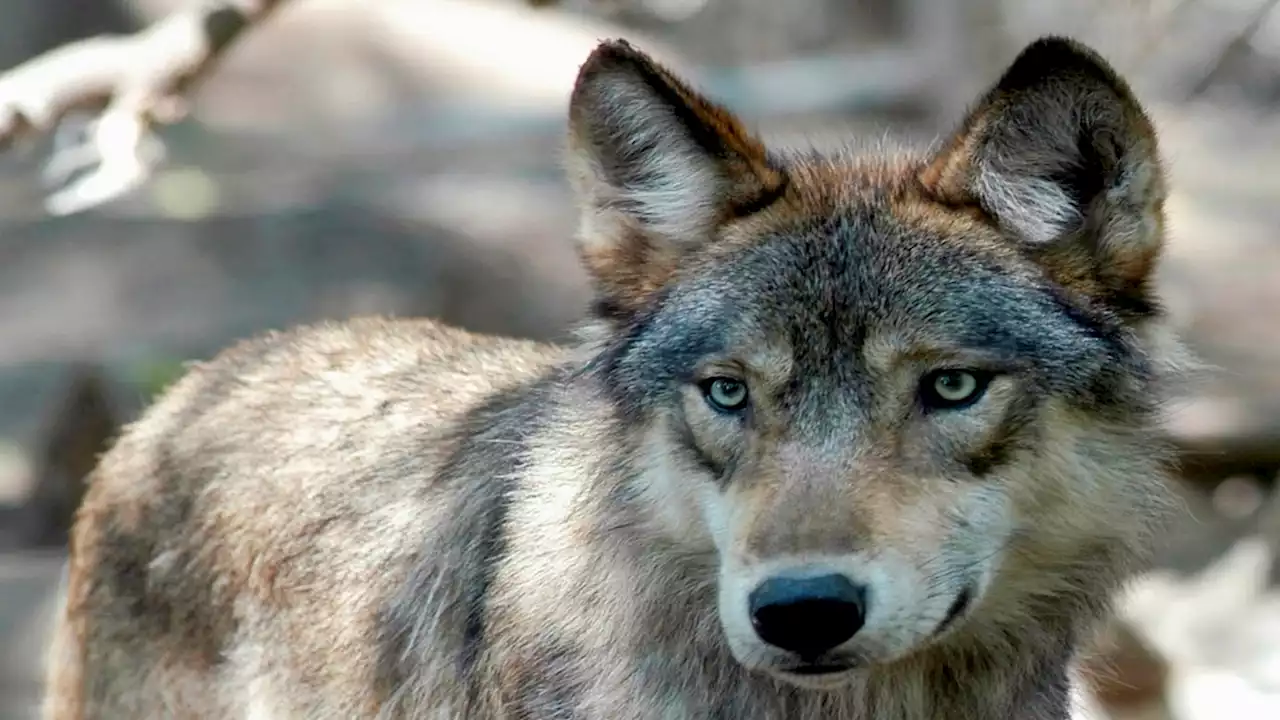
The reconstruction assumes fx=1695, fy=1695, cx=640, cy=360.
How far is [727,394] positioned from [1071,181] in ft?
3.07

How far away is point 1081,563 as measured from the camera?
402 cm

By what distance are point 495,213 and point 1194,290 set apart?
484 centimetres

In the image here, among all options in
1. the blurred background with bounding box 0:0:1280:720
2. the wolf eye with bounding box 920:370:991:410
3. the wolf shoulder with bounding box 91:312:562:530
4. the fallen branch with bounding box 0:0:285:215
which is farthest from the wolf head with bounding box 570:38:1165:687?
the fallen branch with bounding box 0:0:285:215

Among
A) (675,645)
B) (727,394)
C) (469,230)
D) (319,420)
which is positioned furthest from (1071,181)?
(469,230)

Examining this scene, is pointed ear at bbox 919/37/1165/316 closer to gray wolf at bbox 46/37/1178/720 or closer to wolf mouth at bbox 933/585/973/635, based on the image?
gray wolf at bbox 46/37/1178/720

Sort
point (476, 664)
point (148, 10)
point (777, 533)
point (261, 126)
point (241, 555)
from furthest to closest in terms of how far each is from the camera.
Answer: point (148, 10) → point (261, 126) → point (241, 555) → point (476, 664) → point (777, 533)

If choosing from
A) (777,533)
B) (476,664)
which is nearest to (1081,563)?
(777,533)

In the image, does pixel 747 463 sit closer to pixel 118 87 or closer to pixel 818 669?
pixel 818 669

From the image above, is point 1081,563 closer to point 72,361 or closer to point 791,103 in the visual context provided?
point 72,361

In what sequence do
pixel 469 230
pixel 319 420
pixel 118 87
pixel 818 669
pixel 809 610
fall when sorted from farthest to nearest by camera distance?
pixel 469 230 → pixel 118 87 → pixel 319 420 → pixel 818 669 → pixel 809 610

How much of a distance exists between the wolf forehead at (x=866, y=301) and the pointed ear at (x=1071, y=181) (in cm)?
7

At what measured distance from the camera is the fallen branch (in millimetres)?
5215

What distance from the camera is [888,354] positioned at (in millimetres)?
3625

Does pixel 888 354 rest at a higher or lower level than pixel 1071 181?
lower
